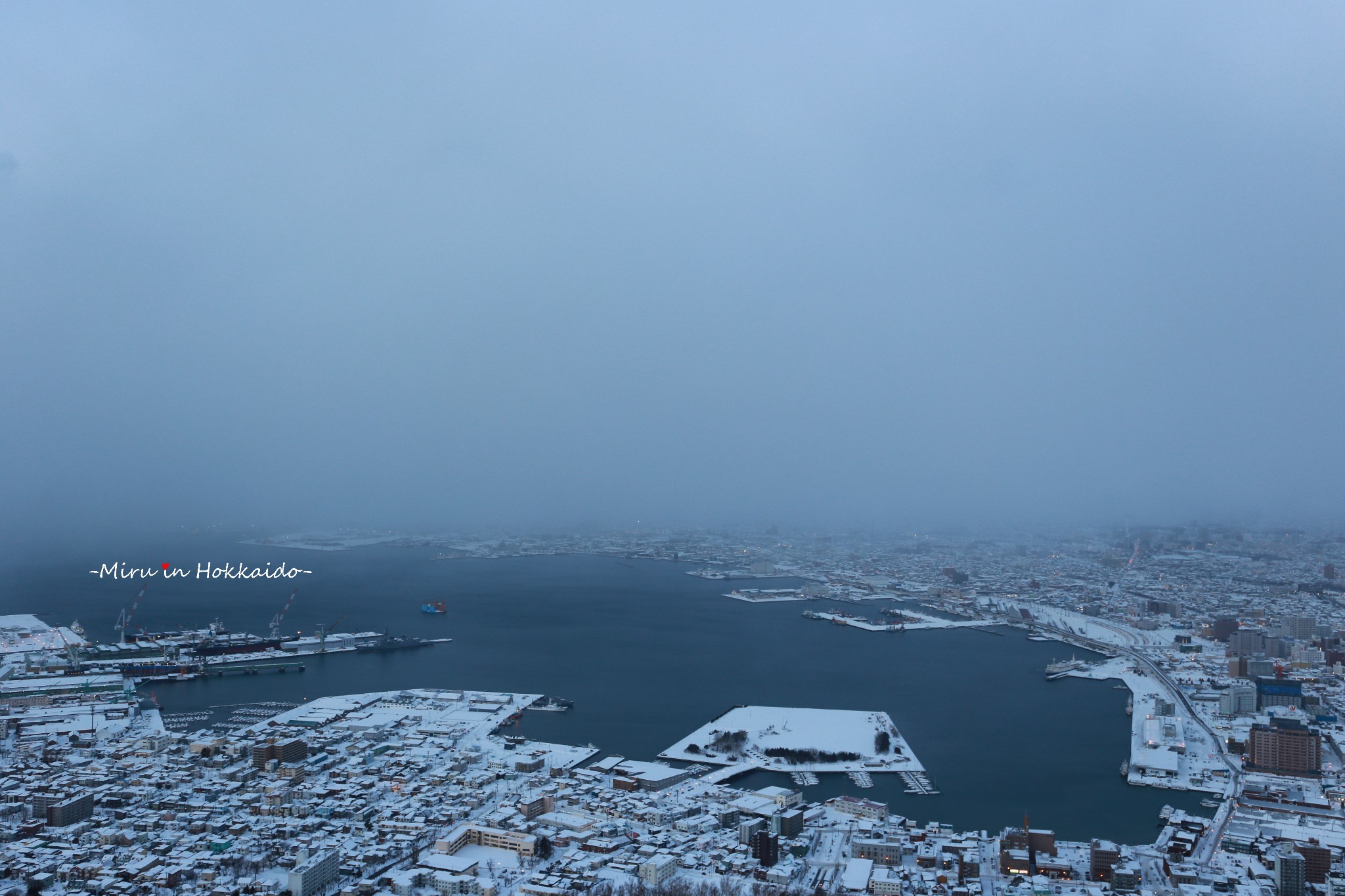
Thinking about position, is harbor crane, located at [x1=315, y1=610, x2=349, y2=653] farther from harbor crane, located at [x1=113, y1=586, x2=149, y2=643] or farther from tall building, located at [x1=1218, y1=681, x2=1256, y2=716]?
tall building, located at [x1=1218, y1=681, x2=1256, y2=716]

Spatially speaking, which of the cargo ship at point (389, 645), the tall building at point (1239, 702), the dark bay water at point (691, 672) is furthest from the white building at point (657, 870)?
the cargo ship at point (389, 645)

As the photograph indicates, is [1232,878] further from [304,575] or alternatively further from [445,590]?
[304,575]

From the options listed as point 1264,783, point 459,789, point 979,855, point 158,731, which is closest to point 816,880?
point 979,855

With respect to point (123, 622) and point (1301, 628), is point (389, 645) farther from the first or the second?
point (1301, 628)

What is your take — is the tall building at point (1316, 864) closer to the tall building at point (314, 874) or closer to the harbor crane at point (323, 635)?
the tall building at point (314, 874)

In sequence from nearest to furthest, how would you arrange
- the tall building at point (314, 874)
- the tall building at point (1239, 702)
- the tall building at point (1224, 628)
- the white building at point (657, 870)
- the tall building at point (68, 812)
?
the tall building at point (314, 874) < the white building at point (657, 870) < the tall building at point (68, 812) < the tall building at point (1239, 702) < the tall building at point (1224, 628)

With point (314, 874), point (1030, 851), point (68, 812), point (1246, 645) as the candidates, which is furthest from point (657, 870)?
point (1246, 645)

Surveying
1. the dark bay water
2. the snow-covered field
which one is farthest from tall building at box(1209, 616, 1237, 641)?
the snow-covered field
